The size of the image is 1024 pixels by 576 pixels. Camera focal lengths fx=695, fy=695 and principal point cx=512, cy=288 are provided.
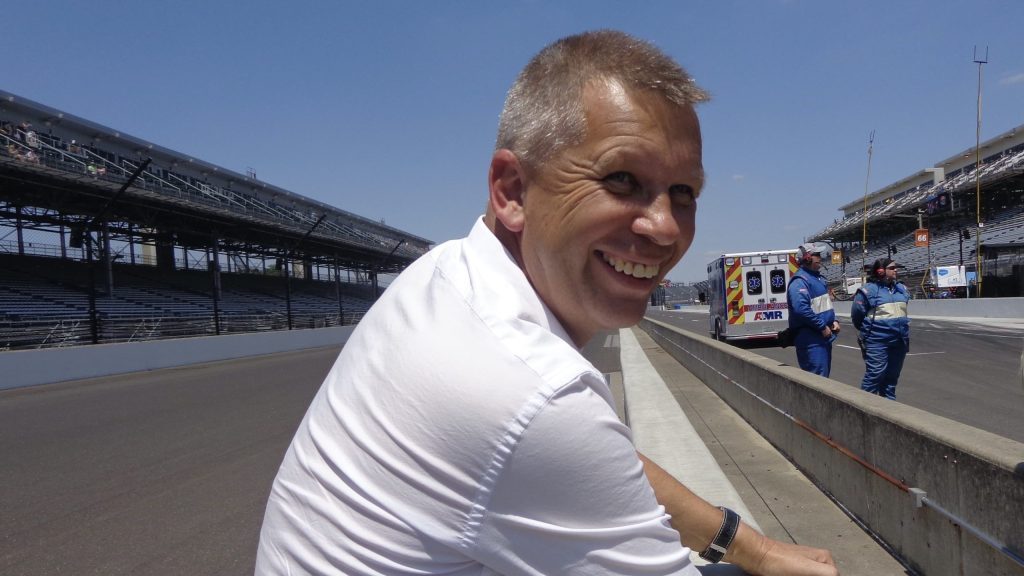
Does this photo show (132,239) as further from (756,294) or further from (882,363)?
(882,363)

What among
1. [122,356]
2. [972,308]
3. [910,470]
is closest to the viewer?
[910,470]

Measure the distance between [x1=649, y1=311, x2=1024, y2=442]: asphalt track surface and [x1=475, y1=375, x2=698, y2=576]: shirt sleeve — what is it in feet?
18.5

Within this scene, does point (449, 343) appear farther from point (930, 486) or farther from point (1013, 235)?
point (1013, 235)

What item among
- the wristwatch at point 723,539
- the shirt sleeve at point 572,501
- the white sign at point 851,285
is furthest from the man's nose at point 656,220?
the white sign at point 851,285

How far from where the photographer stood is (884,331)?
7156mm

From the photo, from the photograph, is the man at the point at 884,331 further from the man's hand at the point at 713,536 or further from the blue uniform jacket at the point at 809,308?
the man's hand at the point at 713,536

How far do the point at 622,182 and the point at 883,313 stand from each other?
702cm

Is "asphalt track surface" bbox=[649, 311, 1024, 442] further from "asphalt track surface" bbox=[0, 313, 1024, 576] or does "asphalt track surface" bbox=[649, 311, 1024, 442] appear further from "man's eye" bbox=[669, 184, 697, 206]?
"man's eye" bbox=[669, 184, 697, 206]

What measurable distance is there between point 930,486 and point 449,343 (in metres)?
2.77

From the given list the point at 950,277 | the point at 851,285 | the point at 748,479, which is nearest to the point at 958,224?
the point at 851,285

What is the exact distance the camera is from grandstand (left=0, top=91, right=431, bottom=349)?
77.7ft

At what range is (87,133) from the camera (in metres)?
29.9

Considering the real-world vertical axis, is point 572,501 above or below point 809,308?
above

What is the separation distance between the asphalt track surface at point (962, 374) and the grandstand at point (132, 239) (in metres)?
18.7
